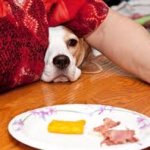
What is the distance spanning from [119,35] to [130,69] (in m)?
0.10

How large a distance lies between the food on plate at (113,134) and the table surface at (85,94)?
5.9 inches

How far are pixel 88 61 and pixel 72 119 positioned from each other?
0.60m

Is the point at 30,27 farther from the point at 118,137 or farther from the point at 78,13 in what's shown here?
the point at 118,137

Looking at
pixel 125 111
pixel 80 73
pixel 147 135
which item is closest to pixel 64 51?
pixel 80 73

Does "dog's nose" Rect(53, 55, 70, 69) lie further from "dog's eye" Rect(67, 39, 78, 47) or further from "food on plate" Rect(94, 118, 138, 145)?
"food on plate" Rect(94, 118, 138, 145)

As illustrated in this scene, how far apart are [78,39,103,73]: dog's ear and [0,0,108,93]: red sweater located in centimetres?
11

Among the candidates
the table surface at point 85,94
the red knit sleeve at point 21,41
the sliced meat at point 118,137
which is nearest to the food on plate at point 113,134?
the sliced meat at point 118,137

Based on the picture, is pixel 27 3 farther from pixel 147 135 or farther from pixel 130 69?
pixel 147 135

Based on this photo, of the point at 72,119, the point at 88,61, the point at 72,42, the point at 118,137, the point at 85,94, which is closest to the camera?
the point at 118,137

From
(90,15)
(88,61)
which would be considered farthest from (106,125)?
(88,61)

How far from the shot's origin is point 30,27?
45.7 inches

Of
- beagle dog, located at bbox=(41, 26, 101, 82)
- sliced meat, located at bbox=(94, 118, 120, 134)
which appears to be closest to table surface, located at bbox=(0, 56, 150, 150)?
beagle dog, located at bbox=(41, 26, 101, 82)

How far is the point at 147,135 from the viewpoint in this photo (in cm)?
79

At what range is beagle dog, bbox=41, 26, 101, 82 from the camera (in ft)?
4.11
